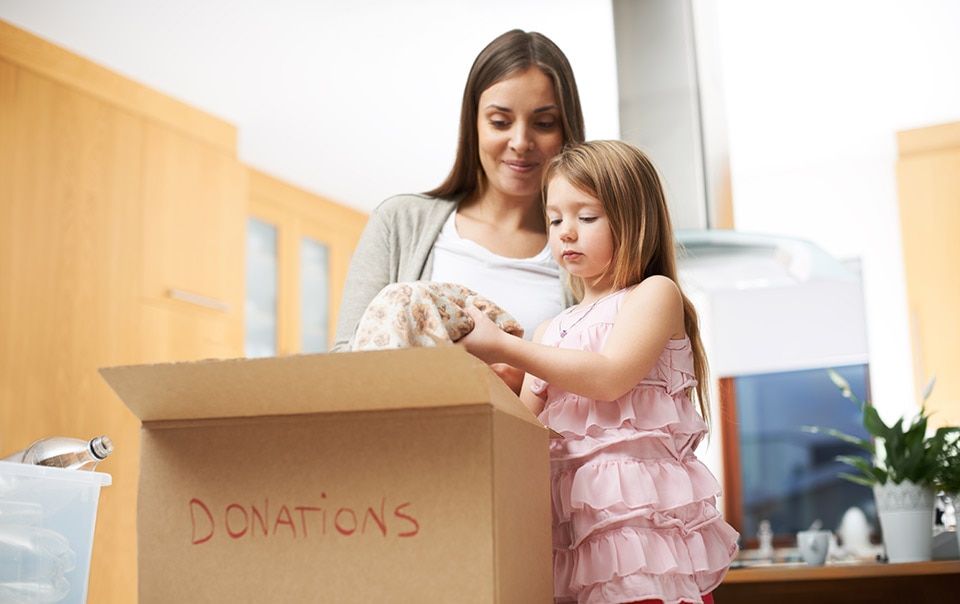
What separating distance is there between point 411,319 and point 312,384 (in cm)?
13

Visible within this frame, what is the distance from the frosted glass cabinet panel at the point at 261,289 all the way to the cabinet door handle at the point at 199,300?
0.41m

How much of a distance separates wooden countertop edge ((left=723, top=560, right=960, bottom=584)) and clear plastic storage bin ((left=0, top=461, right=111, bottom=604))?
1.44 meters

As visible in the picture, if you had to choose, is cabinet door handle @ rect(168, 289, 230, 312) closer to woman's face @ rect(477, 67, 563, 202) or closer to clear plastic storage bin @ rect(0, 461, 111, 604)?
woman's face @ rect(477, 67, 563, 202)

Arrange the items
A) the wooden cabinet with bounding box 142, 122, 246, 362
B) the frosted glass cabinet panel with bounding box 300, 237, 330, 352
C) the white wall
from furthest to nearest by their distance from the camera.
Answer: the frosted glass cabinet panel with bounding box 300, 237, 330, 352
the wooden cabinet with bounding box 142, 122, 246, 362
the white wall

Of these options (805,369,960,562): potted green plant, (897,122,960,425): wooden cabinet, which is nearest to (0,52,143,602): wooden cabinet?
(805,369,960,562): potted green plant

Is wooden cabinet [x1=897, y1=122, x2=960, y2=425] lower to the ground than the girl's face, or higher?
higher

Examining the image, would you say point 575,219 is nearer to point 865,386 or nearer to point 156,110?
point 156,110

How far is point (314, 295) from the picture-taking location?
15.0 ft

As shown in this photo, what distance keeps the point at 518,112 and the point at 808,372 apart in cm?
389

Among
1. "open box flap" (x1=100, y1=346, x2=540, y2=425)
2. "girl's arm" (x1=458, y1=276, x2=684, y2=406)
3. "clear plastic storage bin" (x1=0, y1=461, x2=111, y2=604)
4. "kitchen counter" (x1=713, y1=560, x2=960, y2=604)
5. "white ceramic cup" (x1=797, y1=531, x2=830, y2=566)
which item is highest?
"girl's arm" (x1=458, y1=276, x2=684, y2=406)

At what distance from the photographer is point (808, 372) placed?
4.89 m

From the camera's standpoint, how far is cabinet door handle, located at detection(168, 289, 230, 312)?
346 centimetres

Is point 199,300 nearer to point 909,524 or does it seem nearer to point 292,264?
point 292,264

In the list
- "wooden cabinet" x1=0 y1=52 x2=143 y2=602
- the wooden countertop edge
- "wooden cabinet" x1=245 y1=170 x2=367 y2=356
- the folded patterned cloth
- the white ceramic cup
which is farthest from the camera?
"wooden cabinet" x1=245 y1=170 x2=367 y2=356
